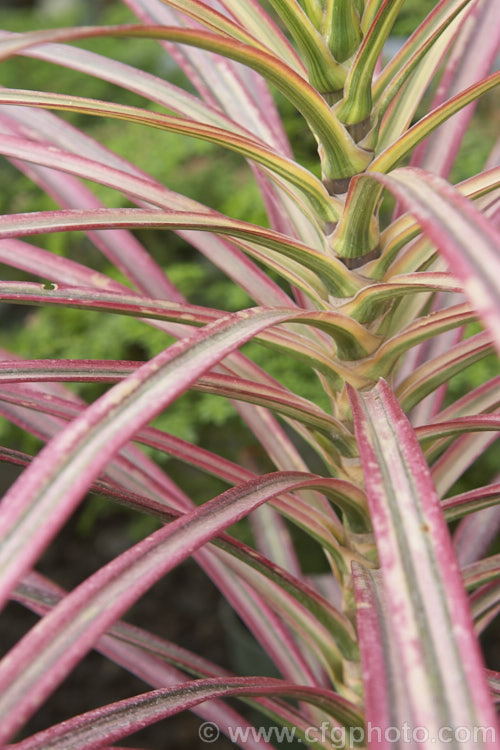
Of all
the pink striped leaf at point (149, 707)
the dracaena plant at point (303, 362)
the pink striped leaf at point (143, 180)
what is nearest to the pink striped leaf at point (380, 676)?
the dracaena plant at point (303, 362)

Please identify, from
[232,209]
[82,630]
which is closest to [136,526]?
[232,209]

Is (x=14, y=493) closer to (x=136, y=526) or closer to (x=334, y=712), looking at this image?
(x=334, y=712)

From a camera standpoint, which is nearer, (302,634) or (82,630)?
(82,630)

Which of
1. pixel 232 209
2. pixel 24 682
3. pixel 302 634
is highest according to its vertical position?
pixel 232 209

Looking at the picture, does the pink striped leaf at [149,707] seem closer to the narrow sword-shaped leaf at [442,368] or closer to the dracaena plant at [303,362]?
the dracaena plant at [303,362]

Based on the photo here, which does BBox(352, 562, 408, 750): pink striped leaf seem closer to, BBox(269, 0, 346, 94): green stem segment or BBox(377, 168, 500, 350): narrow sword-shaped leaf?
BBox(377, 168, 500, 350): narrow sword-shaped leaf

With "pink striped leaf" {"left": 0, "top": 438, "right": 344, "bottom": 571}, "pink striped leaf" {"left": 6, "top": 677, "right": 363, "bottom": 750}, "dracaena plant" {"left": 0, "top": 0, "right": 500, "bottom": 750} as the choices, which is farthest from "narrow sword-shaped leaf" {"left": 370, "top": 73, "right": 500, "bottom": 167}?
"pink striped leaf" {"left": 6, "top": 677, "right": 363, "bottom": 750}

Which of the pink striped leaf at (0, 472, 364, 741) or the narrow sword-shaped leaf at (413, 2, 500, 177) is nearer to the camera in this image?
the pink striped leaf at (0, 472, 364, 741)
